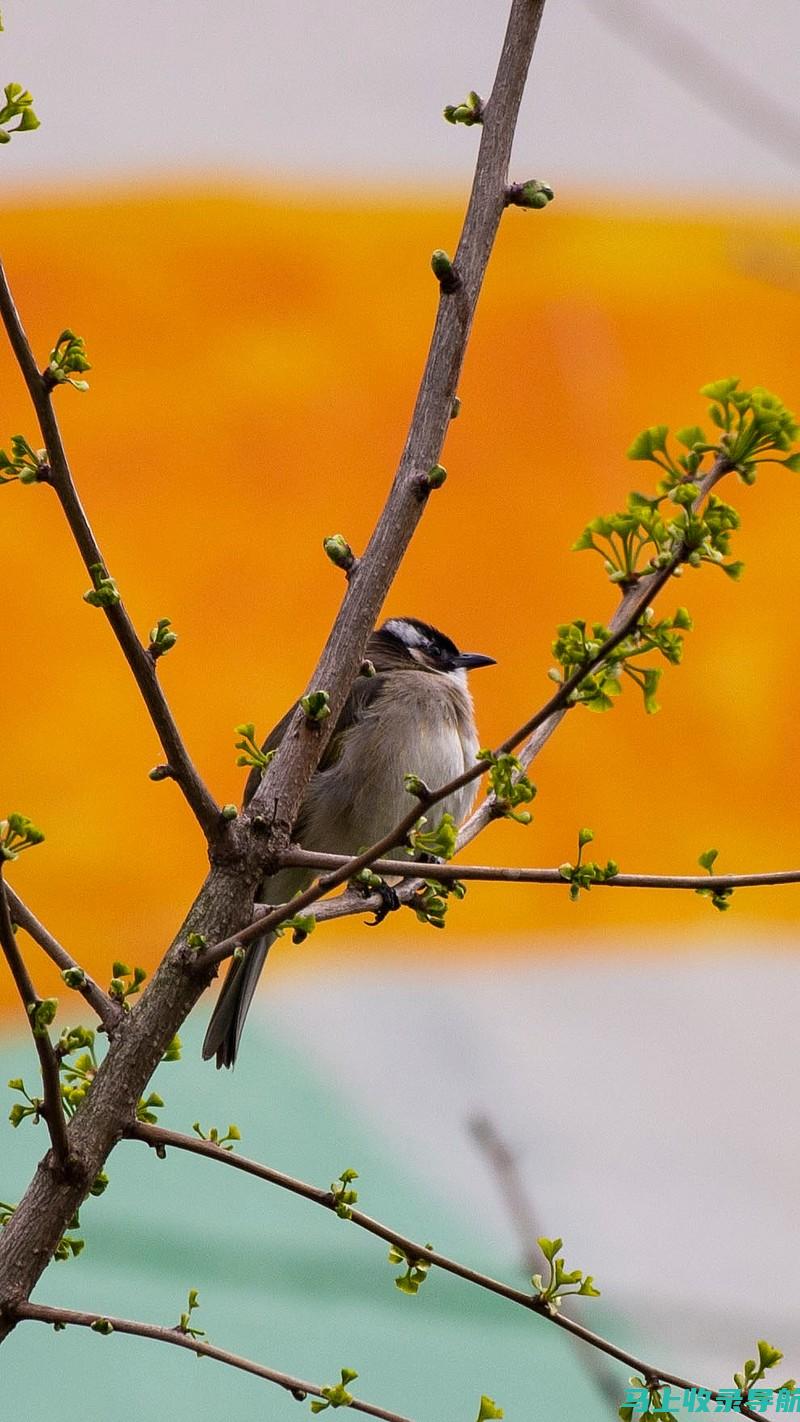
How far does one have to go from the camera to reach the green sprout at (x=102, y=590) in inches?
34.4

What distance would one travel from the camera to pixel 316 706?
97cm

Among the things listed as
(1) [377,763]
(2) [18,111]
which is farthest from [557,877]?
(1) [377,763]

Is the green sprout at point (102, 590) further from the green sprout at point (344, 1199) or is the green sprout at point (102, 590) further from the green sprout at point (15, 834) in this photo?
the green sprout at point (344, 1199)

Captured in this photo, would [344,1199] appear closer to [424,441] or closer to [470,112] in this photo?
[424,441]

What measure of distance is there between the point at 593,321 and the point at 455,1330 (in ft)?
5.89

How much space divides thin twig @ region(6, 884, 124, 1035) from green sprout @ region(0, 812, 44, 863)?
0.25 feet

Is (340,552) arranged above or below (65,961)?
above

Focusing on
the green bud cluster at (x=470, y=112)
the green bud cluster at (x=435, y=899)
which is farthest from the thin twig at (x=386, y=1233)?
the green bud cluster at (x=470, y=112)

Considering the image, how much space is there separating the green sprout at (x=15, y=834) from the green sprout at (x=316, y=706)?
20 cm

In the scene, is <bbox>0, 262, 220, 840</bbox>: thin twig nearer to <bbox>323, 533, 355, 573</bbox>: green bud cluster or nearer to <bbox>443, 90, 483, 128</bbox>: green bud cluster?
<bbox>323, 533, 355, 573</bbox>: green bud cluster

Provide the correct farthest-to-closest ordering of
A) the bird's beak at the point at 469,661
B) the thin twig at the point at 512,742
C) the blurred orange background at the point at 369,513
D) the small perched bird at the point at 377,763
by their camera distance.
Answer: the blurred orange background at the point at 369,513 → the bird's beak at the point at 469,661 → the small perched bird at the point at 377,763 → the thin twig at the point at 512,742

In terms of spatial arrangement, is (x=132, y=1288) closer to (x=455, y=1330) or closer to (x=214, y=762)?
(x=455, y=1330)

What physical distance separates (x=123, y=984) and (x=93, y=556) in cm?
28

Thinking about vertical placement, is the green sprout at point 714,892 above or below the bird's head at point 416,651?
below
